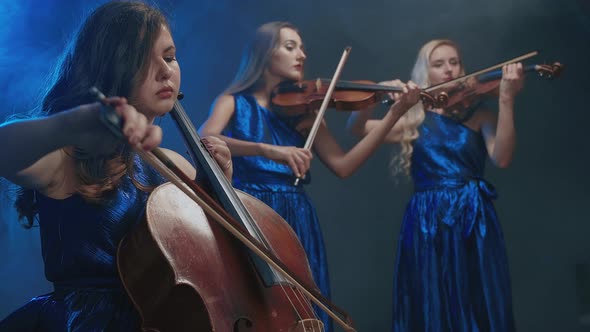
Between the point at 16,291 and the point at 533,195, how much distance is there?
1.82m

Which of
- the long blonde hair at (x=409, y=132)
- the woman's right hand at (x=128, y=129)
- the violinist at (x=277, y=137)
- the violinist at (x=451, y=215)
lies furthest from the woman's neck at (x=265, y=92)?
the woman's right hand at (x=128, y=129)

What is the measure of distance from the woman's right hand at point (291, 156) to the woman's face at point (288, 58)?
294 mm

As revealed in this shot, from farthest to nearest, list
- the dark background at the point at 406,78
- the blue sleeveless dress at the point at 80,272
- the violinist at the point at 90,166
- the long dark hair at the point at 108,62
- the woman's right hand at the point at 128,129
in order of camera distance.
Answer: the dark background at the point at 406,78
the long dark hair at the point at 108,62
the blue sleeveless dress at the point at 80,272
the violinist at the point at 90,166
the woman's right hand at the point at 128,129

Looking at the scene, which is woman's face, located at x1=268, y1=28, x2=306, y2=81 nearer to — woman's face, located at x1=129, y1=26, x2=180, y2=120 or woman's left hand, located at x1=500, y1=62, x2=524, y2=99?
woman's left hand, located at x1=500, y1=62, x2=524, y2=99

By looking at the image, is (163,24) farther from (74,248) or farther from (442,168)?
(442,168)

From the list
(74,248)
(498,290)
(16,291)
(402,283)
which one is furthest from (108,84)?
(498,290)

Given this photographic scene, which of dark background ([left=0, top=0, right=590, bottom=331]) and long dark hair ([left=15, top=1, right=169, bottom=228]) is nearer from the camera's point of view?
long dark hair ([left=15, top=1, right=169, bottom=228])

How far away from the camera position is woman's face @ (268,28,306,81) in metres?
2.28

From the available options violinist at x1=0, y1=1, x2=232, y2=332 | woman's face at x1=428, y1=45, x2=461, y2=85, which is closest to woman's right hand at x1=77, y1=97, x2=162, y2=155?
violinist at x1=0, y1=1, x2=232, y2=332

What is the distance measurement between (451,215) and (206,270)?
4.65 feet

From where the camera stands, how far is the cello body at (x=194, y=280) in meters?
0.98

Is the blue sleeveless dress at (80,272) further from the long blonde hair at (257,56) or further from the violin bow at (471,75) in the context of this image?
the violin bow at (471,75)

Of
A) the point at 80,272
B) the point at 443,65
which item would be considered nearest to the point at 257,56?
the point at 443,65

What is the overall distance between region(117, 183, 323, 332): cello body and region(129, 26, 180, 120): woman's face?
183 mm
